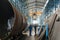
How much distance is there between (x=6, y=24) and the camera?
13.8 feet

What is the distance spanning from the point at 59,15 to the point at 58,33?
1.83 feet

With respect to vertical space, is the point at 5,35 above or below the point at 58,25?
below

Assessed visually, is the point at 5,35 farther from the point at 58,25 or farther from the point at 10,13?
the point at 58,25

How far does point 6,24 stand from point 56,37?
2.09 meters

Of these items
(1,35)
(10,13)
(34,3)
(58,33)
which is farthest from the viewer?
(34,3)

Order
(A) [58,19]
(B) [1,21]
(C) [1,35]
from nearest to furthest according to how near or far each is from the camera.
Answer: (A) [58,19]
(C) [1,35]
(B) [1,21]

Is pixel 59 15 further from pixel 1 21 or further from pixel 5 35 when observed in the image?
pixel 1 21

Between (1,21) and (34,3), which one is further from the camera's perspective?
(34,3)

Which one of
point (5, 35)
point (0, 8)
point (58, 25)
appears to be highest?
point (0, 8)

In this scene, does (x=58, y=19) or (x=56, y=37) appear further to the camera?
(x=58, y=19)

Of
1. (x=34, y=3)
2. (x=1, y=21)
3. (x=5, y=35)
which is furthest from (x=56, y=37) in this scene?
(x=34, y=3)

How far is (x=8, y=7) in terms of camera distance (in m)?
3.94

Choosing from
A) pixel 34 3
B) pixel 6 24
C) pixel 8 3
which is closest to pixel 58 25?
pixel 8 3

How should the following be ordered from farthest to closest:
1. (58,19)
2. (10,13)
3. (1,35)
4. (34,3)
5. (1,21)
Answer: (34,3) → (10,13) → (1,21) → (1,35) → (58,19)
